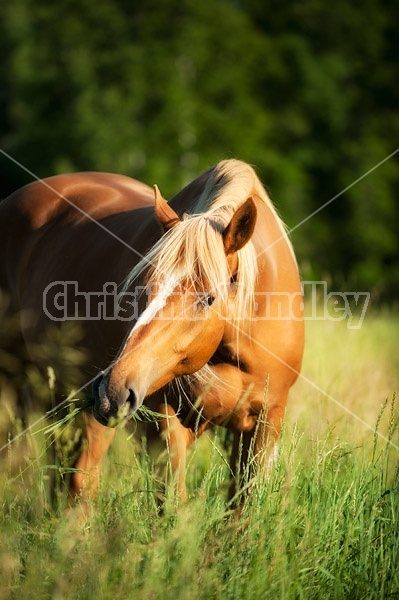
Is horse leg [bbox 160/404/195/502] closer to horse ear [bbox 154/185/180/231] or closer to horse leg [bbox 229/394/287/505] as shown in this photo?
horse leg [bbox 229/394/287/505]

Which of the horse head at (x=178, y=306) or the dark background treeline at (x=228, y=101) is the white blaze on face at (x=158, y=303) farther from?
the dark background treeline at (x=228, y=101)

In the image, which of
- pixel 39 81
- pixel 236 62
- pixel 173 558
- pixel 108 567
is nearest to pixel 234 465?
pixel 173 558

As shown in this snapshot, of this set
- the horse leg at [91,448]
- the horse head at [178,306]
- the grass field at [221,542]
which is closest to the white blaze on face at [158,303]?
the horse head at [178,306]

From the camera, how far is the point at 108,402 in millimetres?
2896

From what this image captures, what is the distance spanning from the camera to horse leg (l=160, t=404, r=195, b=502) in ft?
11.5

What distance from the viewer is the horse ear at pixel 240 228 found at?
10.6ft

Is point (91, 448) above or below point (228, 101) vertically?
below

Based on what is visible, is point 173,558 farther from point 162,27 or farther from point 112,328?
point 162,27

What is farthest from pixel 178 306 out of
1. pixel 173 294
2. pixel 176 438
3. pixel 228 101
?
pixel 228 101

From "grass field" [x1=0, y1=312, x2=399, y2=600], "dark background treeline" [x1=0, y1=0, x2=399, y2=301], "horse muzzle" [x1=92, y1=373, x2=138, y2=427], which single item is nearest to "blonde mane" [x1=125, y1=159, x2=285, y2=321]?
"horse muzzle" [x1=92, y1=373, x2=138, y2=427]

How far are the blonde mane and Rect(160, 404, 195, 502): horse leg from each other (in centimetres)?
56

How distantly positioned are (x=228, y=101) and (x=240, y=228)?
20888mm

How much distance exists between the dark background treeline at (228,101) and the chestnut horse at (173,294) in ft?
36.9

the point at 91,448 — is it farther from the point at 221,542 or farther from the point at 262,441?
the point at 221,542
